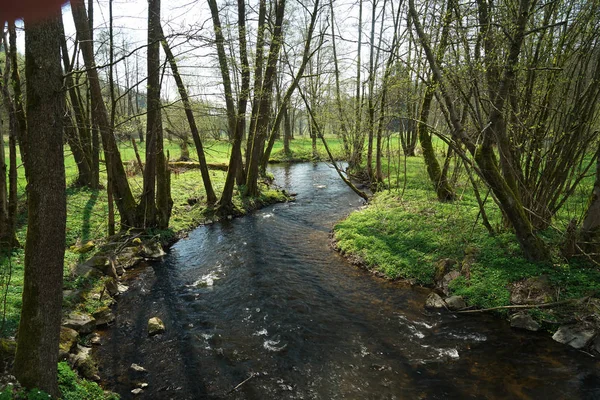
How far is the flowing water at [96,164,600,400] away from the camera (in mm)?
4895

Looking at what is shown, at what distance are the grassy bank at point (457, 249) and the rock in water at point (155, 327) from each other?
4956mm

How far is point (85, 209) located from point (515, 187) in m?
12.0

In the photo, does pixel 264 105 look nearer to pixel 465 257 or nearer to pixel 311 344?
pixel 465 257

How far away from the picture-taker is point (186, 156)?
23625 millimetres

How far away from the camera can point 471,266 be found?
7.67 metres

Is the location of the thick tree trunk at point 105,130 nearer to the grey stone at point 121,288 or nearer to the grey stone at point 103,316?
the grey stone at point 121,288

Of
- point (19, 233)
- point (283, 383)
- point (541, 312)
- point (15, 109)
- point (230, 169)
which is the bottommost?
point (283, 383)

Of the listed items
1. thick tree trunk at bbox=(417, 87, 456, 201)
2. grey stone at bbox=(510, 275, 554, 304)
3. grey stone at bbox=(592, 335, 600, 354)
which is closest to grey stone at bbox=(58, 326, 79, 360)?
grey stone at bbox=(510, 275, 554, 304)

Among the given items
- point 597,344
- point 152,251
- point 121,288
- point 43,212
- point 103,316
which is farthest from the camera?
point 152,251

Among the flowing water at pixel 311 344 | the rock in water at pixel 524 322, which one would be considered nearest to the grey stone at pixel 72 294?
the flowing water at pixel 311 344

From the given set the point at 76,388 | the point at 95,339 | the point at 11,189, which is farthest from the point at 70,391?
the point at 11,189

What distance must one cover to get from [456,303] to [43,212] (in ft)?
22.4

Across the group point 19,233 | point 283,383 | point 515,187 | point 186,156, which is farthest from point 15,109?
point 186,156

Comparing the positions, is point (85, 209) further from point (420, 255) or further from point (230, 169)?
point (420, 255)
